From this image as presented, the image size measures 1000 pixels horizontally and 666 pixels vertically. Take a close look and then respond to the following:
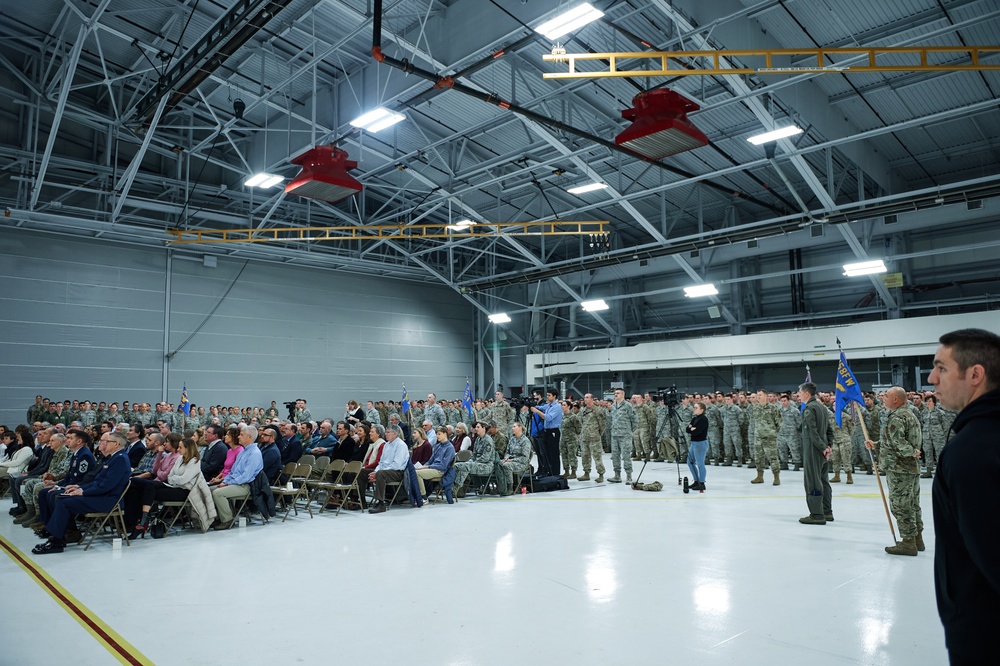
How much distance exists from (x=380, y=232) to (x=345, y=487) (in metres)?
13.0

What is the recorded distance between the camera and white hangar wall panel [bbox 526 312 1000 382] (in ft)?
53.8

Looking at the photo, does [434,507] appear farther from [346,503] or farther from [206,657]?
[206,657]

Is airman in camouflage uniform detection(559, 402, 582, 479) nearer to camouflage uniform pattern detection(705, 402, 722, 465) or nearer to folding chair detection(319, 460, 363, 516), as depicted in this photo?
camouflage uniform pattern detection(705, 402, 722, 465)

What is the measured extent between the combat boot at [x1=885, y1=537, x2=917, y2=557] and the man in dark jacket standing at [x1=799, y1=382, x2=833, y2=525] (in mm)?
1343

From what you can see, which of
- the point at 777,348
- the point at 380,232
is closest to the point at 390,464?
the point at 380,232

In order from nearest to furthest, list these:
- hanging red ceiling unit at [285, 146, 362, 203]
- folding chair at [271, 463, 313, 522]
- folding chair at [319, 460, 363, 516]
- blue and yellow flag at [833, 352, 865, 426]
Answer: blue and yellow flag at [833, 352, 865, 426], folding chair at [271, 463, 313, 522], folding chair at [319, 460, 363, 516], hanging red ceiling unit at [285, 146, 362, 203]

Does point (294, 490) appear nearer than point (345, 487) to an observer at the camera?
Yes

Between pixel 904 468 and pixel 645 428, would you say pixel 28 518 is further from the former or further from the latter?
pixel 645 428

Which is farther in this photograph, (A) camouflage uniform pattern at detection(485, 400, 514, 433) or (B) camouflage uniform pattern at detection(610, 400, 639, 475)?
(A) camouflage uniform pattern at detection(485, 400, 514, 433)

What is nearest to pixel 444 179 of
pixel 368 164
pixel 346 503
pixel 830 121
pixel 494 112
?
pixel 368 164

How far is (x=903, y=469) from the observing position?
20.3 feet

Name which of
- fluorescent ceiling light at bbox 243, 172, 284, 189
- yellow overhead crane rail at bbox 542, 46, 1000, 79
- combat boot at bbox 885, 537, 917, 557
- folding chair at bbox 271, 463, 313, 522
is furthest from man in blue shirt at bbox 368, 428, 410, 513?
fluorescent ceiling light at bbox 243, 172, 284, 189

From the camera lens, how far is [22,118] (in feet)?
56.6

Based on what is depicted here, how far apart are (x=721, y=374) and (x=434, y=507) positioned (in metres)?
14.7
